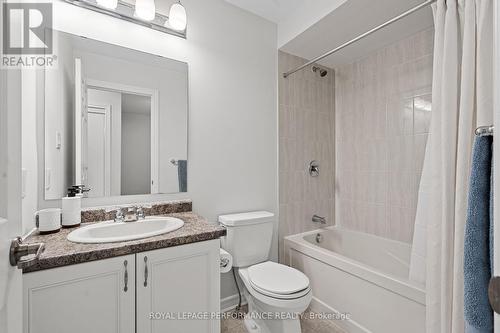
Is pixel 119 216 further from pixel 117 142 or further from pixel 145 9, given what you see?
pixel 145 9

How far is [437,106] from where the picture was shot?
1280mm

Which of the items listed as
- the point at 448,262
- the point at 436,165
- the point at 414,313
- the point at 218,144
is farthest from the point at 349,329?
the point at 218,144

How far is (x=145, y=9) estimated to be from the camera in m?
1.52

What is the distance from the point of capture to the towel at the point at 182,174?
1.72 meters

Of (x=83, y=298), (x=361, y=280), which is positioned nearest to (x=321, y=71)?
(x=361, y=280)

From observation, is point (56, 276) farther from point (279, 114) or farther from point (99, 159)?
point (279, 114)

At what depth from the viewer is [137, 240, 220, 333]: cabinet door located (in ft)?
3.59

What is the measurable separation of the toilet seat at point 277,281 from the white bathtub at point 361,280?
1.26ft

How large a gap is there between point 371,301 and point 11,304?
5.82 ft

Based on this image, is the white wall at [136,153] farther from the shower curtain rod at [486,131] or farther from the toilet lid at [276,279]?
the shower curtain rod at [486,131]

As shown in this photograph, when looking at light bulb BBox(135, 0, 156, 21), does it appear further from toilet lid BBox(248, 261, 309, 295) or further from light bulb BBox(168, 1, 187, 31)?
toilet lid BBox(248, 261, 309, 295)

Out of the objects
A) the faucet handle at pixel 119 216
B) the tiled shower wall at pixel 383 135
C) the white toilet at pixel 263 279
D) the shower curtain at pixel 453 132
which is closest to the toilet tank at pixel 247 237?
the white toilet at pixel 263 279

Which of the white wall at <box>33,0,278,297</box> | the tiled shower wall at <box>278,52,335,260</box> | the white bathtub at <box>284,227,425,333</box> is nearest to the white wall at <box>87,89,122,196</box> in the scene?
the white wall at <box>33,0,278,297</box>

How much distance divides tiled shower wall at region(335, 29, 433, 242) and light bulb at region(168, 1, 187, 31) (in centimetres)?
174
